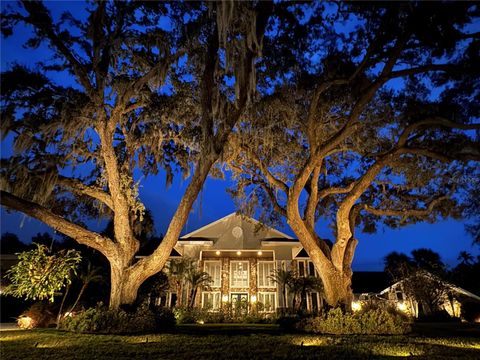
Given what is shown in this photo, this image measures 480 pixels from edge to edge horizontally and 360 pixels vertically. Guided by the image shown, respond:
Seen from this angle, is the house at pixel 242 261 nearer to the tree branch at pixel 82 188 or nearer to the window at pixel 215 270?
the window at pixel 215 270

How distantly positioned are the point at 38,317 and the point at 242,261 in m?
13.7

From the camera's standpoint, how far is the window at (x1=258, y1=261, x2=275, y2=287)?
2378 centimetres

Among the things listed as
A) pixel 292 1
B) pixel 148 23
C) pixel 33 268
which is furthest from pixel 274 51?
pixel 33 268

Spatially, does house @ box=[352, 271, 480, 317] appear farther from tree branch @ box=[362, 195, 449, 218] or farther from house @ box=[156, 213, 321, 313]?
tree branch @ box=[362, 195, 449, 218]

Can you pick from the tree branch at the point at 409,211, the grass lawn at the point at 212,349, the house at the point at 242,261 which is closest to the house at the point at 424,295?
the house at the point at 242,261

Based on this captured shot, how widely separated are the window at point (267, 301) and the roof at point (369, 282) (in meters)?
8.98

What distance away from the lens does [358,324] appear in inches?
392

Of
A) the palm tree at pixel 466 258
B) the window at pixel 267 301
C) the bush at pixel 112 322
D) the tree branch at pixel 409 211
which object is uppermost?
the palm tree at pixel 466 258

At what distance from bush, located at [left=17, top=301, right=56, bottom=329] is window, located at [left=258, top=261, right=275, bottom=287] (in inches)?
527

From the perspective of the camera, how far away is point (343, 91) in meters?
11.2

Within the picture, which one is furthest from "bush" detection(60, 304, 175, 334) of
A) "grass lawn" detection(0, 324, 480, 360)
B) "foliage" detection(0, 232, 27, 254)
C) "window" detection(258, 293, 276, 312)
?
"foliage" detection(0, 232, 27, 254)

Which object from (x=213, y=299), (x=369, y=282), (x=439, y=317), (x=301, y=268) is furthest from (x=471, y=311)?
(x=213, y=299)

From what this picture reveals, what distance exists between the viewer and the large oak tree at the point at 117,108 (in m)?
9.08

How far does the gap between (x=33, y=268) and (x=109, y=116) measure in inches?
217
